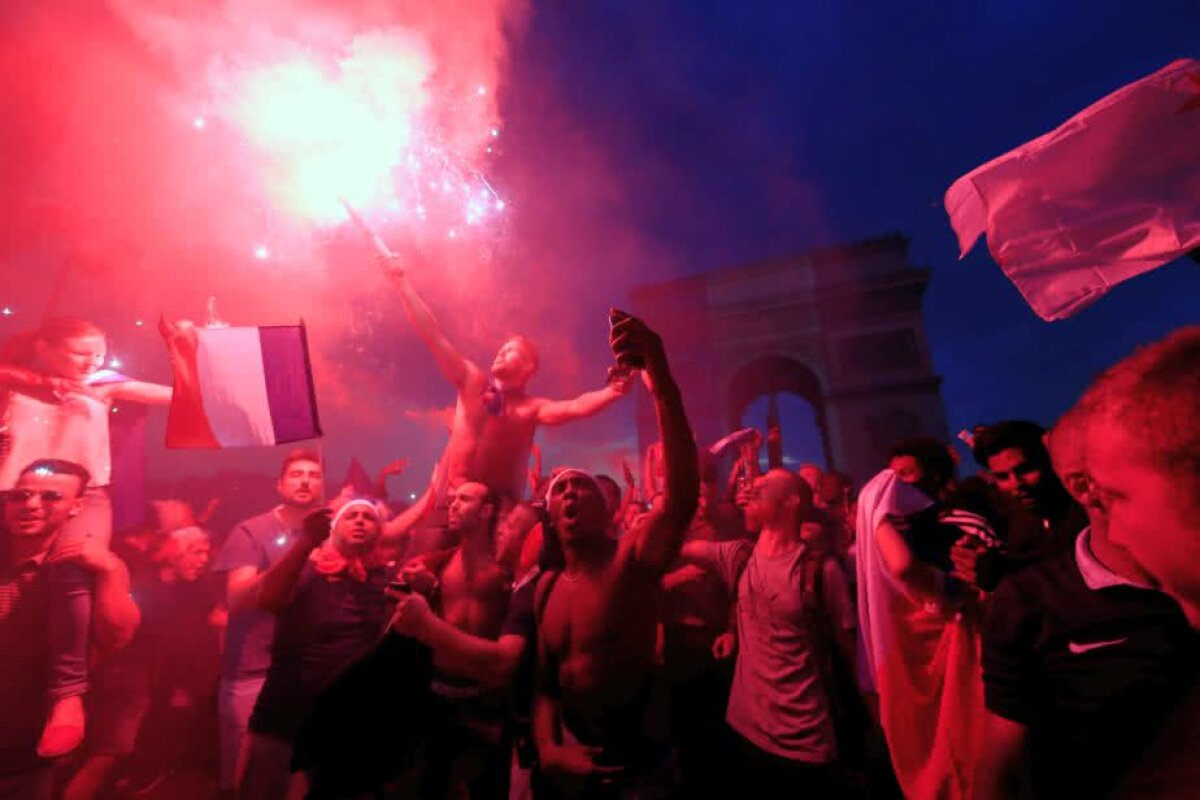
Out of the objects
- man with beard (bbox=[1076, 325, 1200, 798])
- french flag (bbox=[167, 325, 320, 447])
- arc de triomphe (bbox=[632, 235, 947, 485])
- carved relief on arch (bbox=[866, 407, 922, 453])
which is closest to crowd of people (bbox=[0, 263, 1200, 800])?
man with beard (bbox=[1076, 325, 1200, 798])

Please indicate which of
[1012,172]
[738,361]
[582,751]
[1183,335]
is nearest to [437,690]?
[582,751]

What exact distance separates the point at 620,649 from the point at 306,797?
6.32ft

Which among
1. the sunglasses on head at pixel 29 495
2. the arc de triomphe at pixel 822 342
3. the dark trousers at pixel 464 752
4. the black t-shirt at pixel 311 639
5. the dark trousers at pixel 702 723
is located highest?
the arc de triomphe at pixel 822 342

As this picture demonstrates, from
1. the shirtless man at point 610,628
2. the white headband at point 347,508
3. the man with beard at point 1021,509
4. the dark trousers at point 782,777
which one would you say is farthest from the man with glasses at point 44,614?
the man with beard at point 1021,509

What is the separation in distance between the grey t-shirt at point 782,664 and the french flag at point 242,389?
4367mm

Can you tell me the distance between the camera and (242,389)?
536cm

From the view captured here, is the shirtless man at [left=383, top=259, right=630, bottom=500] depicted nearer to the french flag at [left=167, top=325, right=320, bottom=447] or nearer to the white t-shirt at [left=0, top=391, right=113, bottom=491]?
the french flag at [left=167, top=325, right=320, bottom=447]

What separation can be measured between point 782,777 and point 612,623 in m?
1.69

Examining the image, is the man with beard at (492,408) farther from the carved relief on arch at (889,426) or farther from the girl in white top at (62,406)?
the carved relief on arch at (889,426)

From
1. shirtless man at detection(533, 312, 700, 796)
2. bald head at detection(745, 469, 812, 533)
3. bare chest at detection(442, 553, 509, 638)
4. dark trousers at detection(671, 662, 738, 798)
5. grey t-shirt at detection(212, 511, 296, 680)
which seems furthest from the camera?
dark trousers at detection(671, 662, 738, 798)

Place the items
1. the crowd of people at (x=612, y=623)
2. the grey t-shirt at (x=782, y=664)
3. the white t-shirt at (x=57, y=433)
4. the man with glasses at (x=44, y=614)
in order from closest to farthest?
1. the crowd of people at (x=612, y=623)
2. the grey t-shirt at (x=782, y=664)
3. the man with glasses at (x=44, y=614)
4. the white t-shirt at (x=57, y=433)

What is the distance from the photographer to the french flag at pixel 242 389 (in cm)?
518

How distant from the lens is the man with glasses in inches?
128

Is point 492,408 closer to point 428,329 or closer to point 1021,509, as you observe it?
point 428,329
